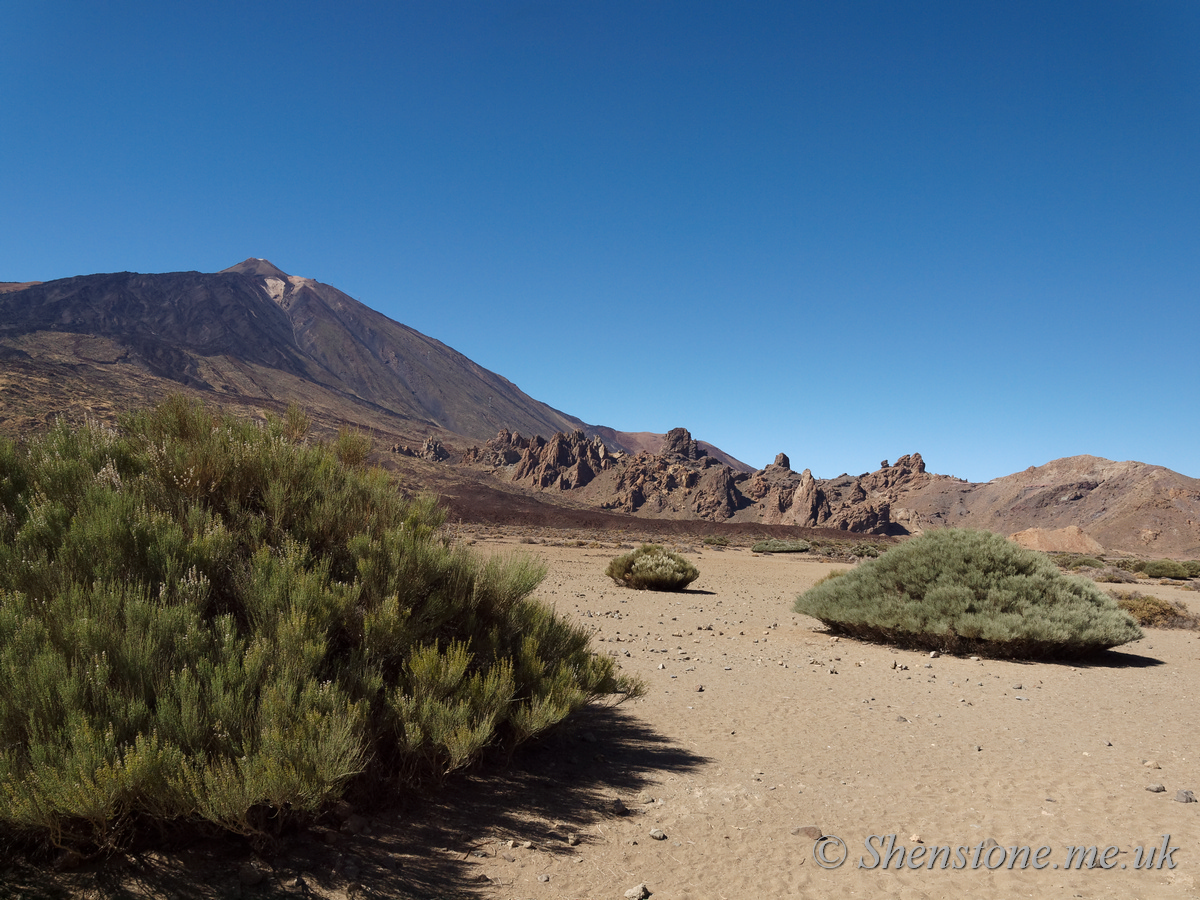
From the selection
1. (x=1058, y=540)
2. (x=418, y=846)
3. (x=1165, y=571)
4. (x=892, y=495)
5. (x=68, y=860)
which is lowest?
(x=418, y=846)

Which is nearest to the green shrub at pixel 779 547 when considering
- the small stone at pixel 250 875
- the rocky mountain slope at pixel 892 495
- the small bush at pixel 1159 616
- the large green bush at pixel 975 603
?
the small bush at pixel 1159 616

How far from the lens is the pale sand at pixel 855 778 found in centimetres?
360

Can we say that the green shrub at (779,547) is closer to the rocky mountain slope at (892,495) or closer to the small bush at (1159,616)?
the small bush at (1159,616)

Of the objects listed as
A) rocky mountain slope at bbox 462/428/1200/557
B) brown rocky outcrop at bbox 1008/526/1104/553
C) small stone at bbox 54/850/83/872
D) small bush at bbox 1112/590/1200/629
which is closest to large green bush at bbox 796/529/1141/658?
small bush at bbox 1112/590/1200/629

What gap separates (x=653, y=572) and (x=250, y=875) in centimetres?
1489

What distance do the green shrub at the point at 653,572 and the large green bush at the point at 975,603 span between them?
6.49m

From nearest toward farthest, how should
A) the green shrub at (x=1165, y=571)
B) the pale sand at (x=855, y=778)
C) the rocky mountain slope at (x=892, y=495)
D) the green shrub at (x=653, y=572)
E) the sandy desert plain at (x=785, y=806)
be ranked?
the sandy desert plain at (x=785, y=806), the pale sand at (x=855, y=778), the green shrub at (x=653, y=572), the green shrub at (x=1165, y=571), the rocky mountain slope at (x=892, y=495)

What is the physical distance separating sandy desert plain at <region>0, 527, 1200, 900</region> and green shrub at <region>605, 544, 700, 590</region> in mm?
9082

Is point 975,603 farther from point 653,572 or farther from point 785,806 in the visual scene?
point 653,572

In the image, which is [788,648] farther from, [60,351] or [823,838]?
[60,351]

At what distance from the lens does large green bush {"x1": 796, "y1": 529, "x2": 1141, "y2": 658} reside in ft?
31.6

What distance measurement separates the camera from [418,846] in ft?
12.0

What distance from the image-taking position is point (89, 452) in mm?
5000

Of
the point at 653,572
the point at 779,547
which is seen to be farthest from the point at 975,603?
the point at 779,547
